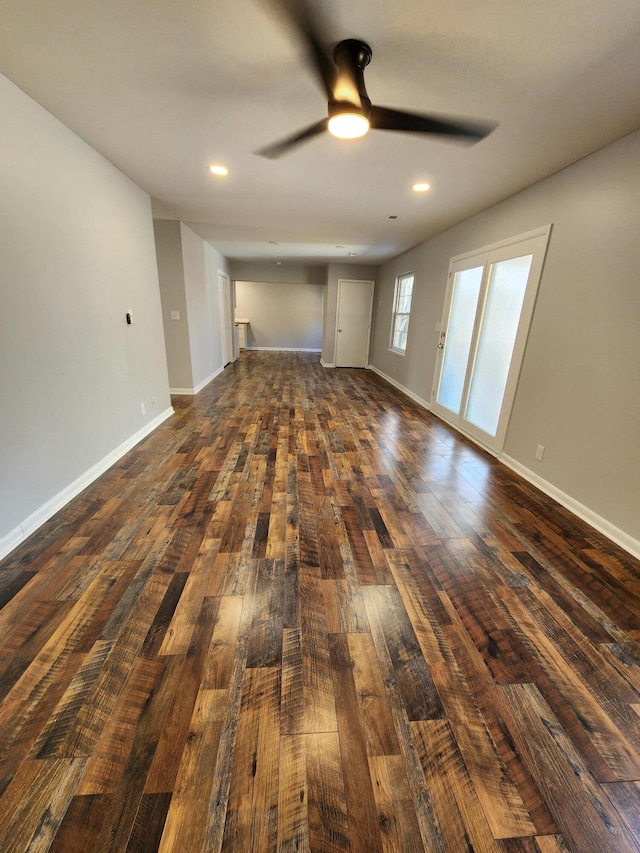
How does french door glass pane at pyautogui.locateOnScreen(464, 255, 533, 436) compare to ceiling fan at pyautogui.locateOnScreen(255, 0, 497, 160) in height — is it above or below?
below

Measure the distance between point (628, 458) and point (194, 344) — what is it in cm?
533

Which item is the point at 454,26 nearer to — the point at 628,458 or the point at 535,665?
the point at 628,458

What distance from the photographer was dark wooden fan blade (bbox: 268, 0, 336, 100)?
4.29ft

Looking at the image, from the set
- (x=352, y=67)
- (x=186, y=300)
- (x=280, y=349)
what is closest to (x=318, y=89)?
(x=352, y=67)

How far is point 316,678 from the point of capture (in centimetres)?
124

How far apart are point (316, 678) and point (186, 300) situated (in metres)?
5.02

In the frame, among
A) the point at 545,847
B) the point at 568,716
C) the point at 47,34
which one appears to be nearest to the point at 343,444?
the point at 568,716

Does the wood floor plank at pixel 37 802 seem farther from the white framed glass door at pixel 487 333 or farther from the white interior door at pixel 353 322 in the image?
the white interior door at pixel 353 322

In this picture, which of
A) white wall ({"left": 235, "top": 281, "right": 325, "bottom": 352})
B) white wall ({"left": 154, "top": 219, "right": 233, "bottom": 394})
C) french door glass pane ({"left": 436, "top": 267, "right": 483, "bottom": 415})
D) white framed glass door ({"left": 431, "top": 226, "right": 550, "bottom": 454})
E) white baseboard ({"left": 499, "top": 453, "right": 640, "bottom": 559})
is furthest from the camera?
white wall ({"left": 235, "top": 281, "right": 325, "bottom": 352})

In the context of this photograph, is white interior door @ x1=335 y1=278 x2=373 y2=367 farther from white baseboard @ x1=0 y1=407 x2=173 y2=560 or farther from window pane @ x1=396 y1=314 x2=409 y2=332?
white baseboard @ x1=0 y1=407 x2=173 y2=560

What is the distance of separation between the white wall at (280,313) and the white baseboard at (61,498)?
28.2 feet

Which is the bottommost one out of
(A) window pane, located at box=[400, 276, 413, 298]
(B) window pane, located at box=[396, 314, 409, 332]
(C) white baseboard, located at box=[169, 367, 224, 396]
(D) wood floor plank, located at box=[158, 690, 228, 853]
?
(D) wood floor plank, located at box=[158, 690, 228, 853]

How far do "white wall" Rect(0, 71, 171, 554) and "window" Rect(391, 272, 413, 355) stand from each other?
174 inches

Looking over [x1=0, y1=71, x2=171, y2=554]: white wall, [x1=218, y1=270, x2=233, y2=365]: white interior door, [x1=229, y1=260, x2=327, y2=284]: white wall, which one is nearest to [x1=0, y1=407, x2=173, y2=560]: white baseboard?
[x1=0, y1=71, x2=171, y2=554]: white wall
